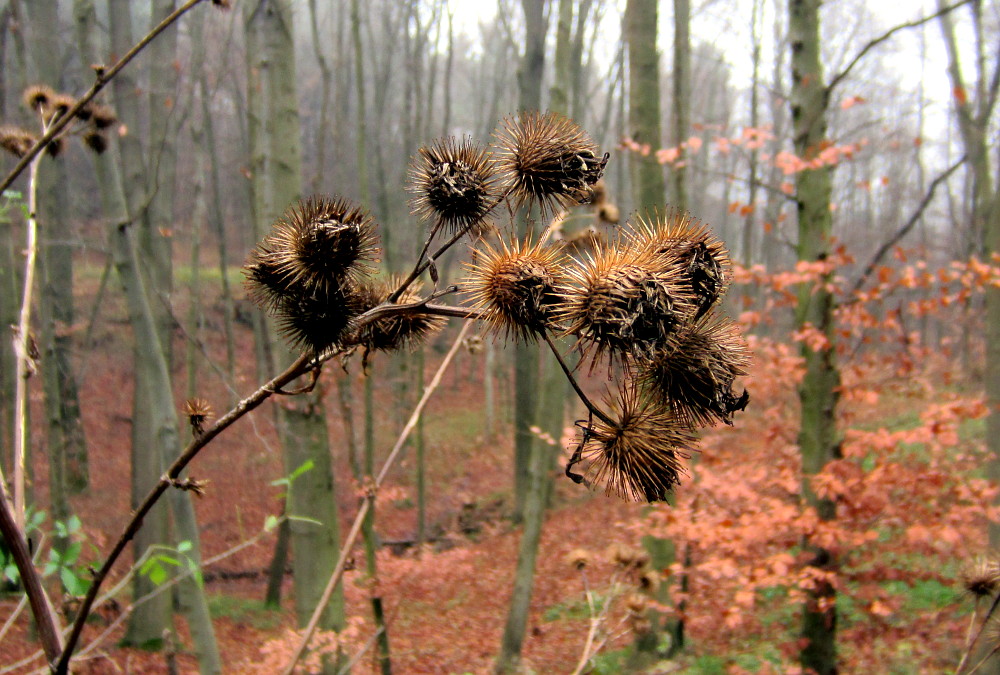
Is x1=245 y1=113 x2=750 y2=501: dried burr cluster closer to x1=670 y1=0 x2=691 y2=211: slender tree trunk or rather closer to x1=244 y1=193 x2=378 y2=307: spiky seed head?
x1=244 y1=193 x2=378 y2=307: spiky seed head

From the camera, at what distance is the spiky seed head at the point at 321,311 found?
4.91ft

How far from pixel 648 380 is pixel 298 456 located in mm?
6153

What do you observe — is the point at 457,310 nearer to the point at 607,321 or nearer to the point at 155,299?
the point at 607,321

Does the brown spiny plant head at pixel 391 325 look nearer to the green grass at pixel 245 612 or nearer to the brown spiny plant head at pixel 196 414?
the brown spiny plant head at pixel 196 414

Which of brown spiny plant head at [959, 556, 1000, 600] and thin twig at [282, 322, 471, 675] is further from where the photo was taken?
brown spiny plant head at [959, 556, 1000, 600]

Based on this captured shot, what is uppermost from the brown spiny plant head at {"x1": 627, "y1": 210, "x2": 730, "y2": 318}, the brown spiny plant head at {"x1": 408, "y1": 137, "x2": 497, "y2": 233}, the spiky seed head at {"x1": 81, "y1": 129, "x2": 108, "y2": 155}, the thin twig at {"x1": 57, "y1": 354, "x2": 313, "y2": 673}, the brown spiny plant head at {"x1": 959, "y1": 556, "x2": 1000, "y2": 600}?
the spiky seed head at {"x1": 81, "y1": 129, "x2": 108, "y2": 155}

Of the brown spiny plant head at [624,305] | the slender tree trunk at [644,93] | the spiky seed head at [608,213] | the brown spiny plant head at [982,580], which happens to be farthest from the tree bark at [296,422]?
the brown spiny plant head at [624,305]

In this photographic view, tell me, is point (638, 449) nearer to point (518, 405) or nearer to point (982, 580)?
point (982, 580)

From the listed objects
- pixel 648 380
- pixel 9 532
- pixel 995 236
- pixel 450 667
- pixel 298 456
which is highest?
pixel 995 236

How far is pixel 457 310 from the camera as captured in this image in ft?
3.94

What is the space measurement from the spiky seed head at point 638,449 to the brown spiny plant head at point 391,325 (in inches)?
19.6

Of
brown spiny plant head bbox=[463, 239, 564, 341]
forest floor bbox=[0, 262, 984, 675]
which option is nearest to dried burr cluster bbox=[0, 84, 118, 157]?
brown spiny plant head bbox=[463, 239, 564, 341]

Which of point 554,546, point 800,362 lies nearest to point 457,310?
point 800,362

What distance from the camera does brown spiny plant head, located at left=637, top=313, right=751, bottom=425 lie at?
1.37m
